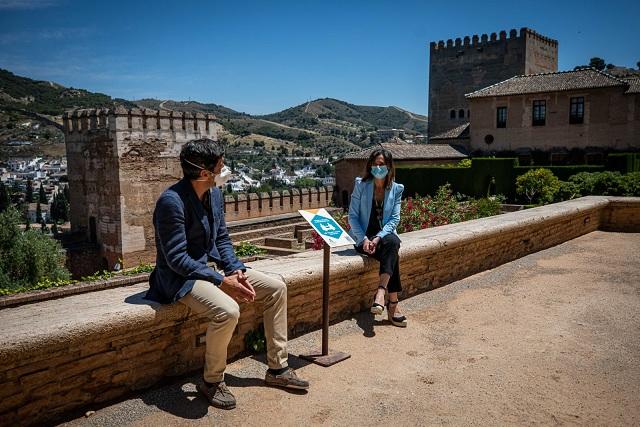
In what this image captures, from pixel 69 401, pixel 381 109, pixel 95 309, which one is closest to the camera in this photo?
pixel 69 401

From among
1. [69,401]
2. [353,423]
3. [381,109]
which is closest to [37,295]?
[69,401]

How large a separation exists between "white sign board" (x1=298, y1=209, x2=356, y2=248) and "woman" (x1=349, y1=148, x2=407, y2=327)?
716 millimetres

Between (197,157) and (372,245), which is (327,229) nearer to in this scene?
(372,245)

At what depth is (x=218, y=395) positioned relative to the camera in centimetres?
292

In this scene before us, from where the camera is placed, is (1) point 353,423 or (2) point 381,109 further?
(2) point 381,109

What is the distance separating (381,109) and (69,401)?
6206 inches

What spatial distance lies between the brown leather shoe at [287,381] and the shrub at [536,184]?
16.2 m

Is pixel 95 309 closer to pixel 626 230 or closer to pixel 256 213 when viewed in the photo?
pixel 626 230

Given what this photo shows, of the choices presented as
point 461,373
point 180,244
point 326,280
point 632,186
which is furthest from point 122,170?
point 461,373

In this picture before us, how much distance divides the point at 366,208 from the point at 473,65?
39.6 meters

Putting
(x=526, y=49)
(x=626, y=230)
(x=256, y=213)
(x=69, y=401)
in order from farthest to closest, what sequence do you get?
(x=526, y=49) → (x=256, y=213) → (x=626, y=230) → (x=69, y=401)

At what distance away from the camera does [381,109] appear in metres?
155

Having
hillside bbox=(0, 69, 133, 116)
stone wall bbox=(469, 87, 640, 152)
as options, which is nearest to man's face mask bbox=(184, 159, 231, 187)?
stone wall bbox=(469, 87, 640, 152)

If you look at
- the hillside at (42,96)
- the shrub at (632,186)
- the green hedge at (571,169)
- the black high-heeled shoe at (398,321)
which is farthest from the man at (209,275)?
the hillside at (42,96)
